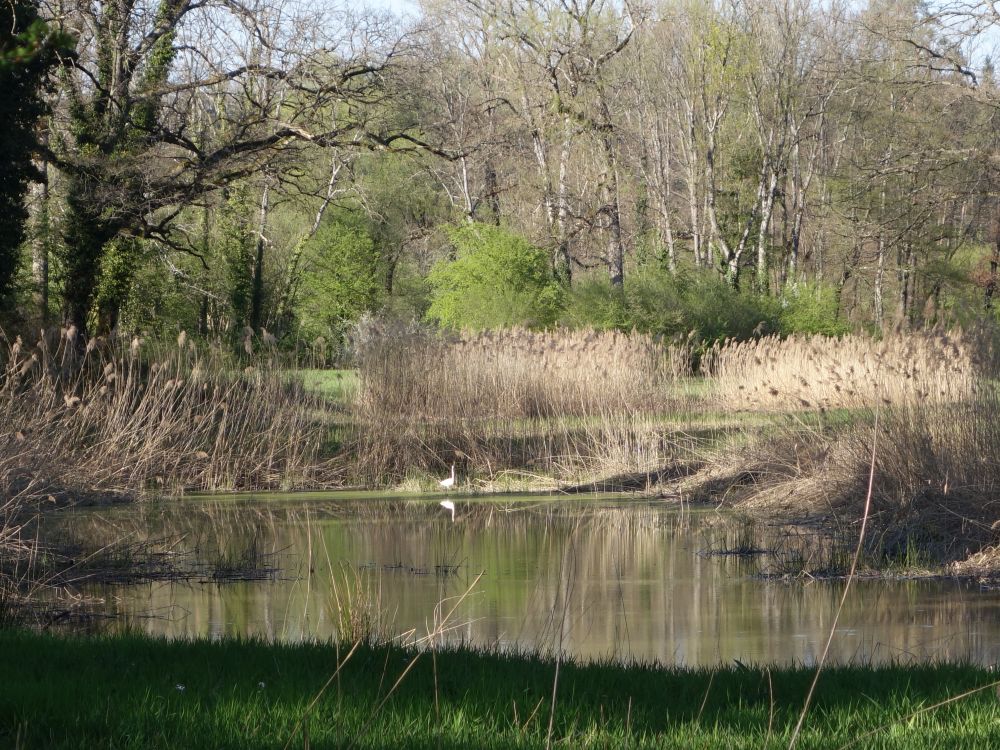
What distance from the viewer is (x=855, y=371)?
17312 mm

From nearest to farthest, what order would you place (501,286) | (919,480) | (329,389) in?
(919,480), (329,389), (501,286)

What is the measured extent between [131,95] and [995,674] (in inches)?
767

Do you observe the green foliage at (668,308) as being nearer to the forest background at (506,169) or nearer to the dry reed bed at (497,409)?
the forest background at (506,169)

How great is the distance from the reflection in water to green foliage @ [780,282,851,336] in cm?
1956

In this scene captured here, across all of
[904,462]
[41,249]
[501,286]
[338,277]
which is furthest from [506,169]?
[904,462]

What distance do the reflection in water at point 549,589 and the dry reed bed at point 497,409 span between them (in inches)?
80.6

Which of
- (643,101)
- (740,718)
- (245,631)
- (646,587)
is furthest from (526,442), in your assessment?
(643,101)

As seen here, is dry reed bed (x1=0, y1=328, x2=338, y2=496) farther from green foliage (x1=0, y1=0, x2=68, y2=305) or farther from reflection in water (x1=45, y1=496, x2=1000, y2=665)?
green foliage (x1=0, y1=0, x2=68, y2=305)

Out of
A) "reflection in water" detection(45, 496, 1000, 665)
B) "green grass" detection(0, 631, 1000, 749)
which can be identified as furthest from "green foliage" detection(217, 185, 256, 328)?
"green grass" detection(0, 631, 1000, 749)

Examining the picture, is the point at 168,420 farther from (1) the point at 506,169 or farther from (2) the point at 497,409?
(1) the point at 506,169

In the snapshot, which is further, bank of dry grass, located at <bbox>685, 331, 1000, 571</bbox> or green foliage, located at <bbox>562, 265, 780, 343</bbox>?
green foliage, located at <bbox>562, 265, 780, 343</bbox>

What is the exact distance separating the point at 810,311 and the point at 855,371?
16415 mm

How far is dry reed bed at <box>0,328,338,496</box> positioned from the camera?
13641 mm

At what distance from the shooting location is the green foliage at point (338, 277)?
160 ft
